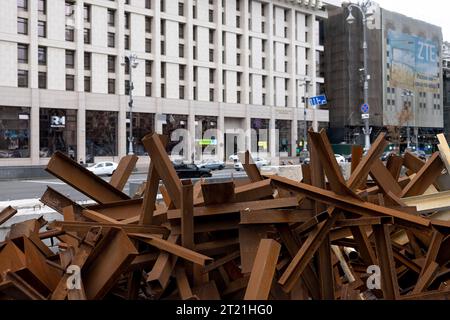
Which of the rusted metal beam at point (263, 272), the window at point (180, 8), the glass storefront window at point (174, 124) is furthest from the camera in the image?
the window at point (180, 8)

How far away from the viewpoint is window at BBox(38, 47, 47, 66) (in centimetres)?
4716

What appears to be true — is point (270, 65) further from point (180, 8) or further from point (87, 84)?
point (87, 84)

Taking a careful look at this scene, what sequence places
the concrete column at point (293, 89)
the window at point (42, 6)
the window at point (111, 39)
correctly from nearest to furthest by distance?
1. the window at point (42, 6)
2. the window at point (111, 39)
3. the concrete column at point (293, 89)

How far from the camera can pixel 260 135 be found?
64.5 meters

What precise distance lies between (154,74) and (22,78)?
14073 millimetres

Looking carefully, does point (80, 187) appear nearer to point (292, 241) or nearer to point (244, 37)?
point (292, 241)

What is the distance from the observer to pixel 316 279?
2.83 meters

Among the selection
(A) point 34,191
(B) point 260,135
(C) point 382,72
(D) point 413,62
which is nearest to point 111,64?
(B) point 260,135

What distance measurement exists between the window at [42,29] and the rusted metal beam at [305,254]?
4989cm

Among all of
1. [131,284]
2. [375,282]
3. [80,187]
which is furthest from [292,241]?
[80,187]

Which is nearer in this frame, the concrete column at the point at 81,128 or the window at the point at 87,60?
the concrete column at the point at 81,128

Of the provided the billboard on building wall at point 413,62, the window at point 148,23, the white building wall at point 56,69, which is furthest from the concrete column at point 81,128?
the billboard on building wall at point 413,62

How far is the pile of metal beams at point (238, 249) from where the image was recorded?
2.52m

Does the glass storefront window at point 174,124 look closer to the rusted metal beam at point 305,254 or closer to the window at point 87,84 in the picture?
the window at point 87,84
